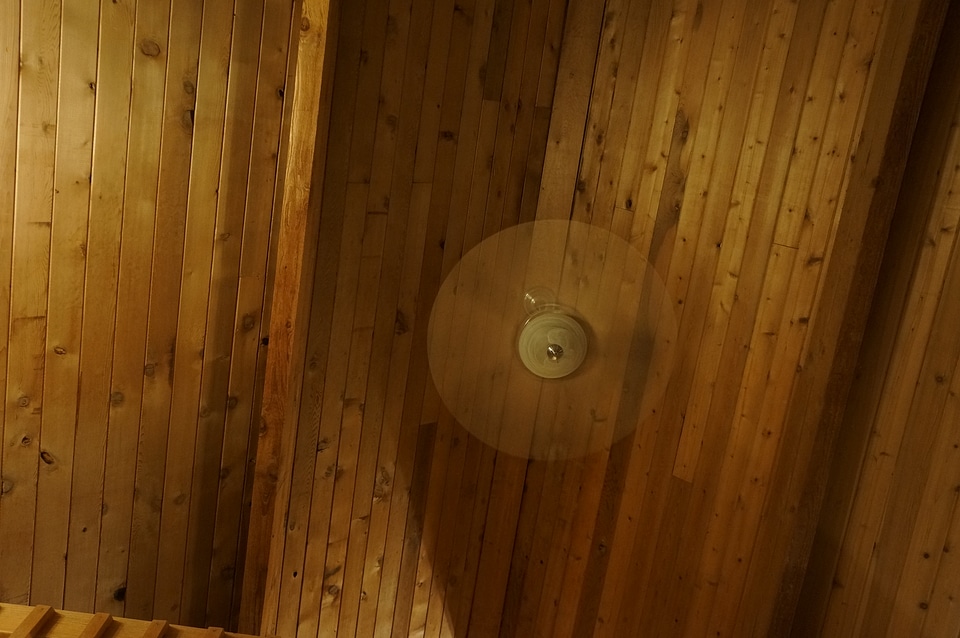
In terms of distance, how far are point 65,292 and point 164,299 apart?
30cm

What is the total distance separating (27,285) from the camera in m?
2.69

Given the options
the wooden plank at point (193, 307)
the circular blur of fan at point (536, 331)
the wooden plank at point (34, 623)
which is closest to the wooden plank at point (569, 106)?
the circular blur of fan at point (536, 331)

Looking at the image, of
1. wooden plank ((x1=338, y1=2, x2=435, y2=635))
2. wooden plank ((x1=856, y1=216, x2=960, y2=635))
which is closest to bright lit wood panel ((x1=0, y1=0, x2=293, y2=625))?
wooden plank ((x1=338, y1=2, x2=435, y2=635))

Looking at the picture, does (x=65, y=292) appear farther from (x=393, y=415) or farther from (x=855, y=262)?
(x=855, y=262)

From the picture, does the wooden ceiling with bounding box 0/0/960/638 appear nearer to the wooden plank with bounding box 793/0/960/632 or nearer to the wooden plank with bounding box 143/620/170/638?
the wooden plank with bounding box 793/0/960/632

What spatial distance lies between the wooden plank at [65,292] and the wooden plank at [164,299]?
0.72 ft

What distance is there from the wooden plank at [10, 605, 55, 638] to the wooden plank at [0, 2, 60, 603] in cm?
75

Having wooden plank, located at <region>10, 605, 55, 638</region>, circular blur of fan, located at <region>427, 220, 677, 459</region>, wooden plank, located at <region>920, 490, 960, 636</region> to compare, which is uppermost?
circular blur of fan, located at <region>427, 220, 677, 459</region>

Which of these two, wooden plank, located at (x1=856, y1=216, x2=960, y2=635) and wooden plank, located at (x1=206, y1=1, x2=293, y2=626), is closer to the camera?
wooden plank, located at (x1=856, y1=216, x2=960, y2=635)

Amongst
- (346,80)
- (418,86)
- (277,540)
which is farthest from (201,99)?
(277,540)

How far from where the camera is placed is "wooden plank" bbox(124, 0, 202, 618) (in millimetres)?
2764

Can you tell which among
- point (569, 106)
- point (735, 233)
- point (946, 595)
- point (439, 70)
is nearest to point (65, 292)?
point (439, 70)

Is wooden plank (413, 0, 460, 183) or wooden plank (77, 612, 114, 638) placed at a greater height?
wooden plank (413, 0, 460, 183)

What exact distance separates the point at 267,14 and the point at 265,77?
0.20 meters
